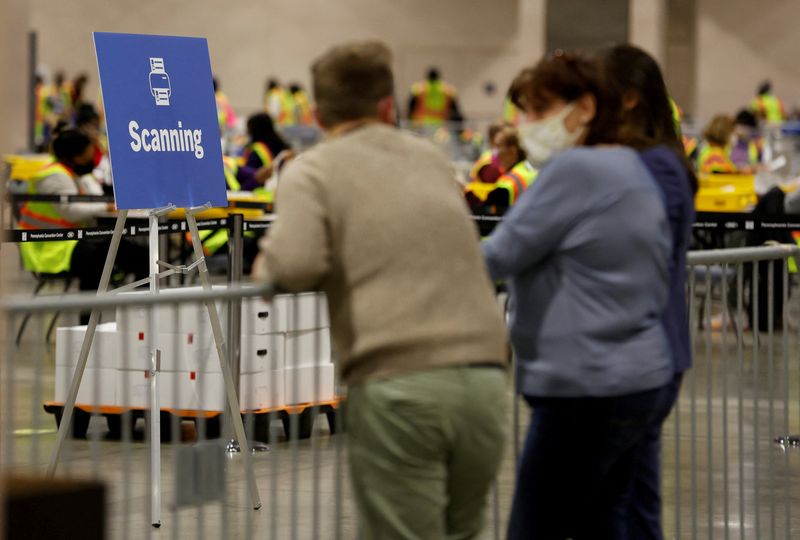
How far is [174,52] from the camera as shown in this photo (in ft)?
20.9

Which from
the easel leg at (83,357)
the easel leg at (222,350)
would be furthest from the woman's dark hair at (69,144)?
the easel leg at (83,357)

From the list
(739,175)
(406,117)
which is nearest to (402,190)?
(739,175)

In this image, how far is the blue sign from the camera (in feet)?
20.0

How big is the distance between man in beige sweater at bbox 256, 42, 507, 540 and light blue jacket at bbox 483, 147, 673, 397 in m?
0.21

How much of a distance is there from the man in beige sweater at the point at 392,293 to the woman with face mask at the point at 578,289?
0.24 metres

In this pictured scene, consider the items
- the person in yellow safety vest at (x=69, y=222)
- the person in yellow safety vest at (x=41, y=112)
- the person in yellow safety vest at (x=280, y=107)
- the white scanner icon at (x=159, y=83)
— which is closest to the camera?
the white scanner icon at (x=159, y=83)

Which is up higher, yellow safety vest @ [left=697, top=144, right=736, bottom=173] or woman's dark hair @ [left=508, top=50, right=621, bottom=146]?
yellow safety vest @ [left=697, top=144, right=736, bottom=173]

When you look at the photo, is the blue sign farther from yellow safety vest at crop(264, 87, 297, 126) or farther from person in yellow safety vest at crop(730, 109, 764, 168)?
yellow safety vest at crop(264, 87, 297, 126)

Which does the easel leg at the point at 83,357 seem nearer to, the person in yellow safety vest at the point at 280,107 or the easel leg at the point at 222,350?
the easel leg at the point at 222,350

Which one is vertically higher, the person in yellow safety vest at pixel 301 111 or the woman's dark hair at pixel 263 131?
the person in yellow safety vest at pixel 301 111

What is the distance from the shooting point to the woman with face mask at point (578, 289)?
377 centimetres

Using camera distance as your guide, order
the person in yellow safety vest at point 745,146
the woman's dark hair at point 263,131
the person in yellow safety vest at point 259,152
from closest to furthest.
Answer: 1. the person in yellow safety vest at point 259,152
2. the woman's dark hair at point 263,131
3. the person in yellow safety vest at point 745,146

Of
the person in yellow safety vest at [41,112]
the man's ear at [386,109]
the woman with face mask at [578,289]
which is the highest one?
the person in yellow safety vest at [41,112]

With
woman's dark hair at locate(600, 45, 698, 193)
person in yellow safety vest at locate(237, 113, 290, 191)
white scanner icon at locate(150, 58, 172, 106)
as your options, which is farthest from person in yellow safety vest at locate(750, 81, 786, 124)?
woman's dark hair at locate(600, 45, 698, 193)
